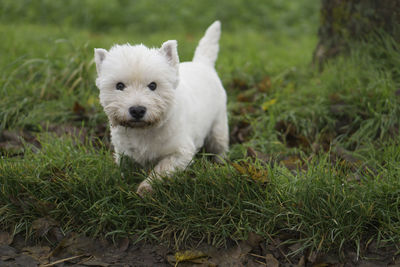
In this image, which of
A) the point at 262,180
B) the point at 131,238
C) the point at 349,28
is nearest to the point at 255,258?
the point at 262,180

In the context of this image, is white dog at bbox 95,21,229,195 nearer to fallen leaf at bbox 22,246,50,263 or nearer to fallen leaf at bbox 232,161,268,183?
fallen leaf at bbox 232,161,268,183

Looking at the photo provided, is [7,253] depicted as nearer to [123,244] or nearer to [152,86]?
[123,244]

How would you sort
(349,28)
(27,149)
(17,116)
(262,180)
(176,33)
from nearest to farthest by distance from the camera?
(262,180) → (27,149) → (17,116) → (349,28) → (176,33)

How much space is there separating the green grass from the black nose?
461 mm

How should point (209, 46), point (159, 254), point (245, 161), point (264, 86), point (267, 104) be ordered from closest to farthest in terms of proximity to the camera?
point (159, 254) → point (245, 161) → point (209, 46) → point (267, 104) → point (264, 86)

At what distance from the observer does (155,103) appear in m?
3.12

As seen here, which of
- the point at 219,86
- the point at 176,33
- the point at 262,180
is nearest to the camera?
the point at 262,180

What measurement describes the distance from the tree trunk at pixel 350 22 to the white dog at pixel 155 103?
6.71 ft

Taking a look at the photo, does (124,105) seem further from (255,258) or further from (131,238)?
(255,258)

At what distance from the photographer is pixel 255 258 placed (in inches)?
115

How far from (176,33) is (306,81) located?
4.65 meters

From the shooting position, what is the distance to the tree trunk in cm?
504

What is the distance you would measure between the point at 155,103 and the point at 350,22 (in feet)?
10.5

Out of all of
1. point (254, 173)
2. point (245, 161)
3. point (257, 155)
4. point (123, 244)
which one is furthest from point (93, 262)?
point (257, 155)
